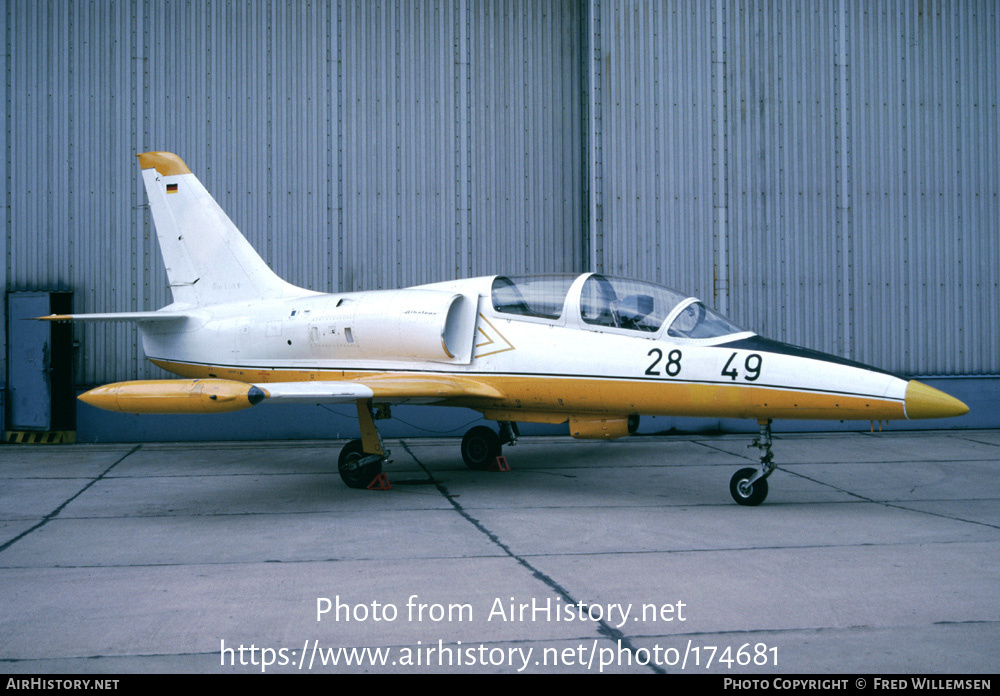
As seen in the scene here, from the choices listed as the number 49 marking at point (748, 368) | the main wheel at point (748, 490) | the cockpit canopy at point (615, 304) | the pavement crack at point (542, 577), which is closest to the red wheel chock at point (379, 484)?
the pavement crack at point (542, 577)

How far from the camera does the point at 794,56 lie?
14.0 meters

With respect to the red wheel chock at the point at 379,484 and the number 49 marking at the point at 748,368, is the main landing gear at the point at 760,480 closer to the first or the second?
the number 49 marking at the point at 748,368

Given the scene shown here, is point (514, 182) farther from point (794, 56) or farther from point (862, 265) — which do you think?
point (862, 265)

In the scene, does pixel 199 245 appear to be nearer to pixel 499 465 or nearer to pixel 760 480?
pixel 499 465

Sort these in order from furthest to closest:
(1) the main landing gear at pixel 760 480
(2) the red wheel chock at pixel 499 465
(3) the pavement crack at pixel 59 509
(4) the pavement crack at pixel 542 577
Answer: (2) the red wheel chock at pixel 499 465 → (1) the main landing gear at pixel 760 480 → (3) the pavement crack at pixel 59 509 → (4) the pavement crack at pixel 542 577

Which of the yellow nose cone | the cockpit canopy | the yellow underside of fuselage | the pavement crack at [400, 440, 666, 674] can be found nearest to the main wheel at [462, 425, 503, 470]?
the yellow underside of fuselage

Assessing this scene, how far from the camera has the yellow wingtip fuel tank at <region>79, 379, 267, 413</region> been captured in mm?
7102

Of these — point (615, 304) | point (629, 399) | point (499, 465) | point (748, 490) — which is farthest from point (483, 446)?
point (748, 490)

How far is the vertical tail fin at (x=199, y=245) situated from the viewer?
10719 millimetres

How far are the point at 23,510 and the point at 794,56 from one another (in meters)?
13.3

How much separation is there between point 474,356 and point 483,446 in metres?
1.70

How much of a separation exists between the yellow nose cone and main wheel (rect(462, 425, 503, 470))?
4778mm

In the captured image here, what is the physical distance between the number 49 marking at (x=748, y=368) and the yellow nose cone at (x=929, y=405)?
1.22 meters

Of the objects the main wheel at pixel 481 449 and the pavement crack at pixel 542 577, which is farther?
the main wheel at pixel 481 449
